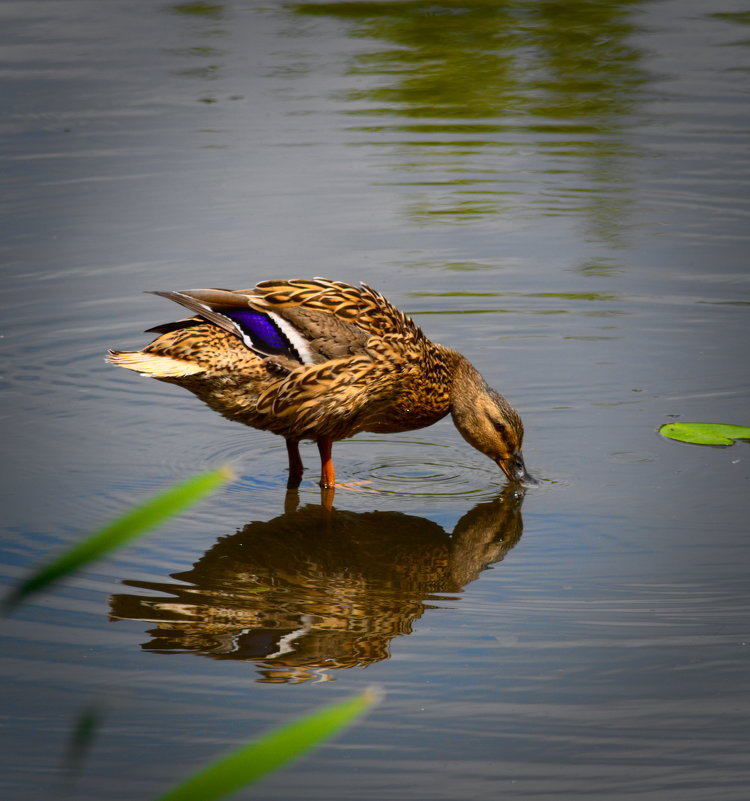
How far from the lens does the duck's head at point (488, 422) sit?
6.12m

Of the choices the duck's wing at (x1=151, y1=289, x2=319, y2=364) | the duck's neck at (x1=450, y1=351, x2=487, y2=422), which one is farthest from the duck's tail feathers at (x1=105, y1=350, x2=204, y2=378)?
the duck's neck at (x1=450, y1=351, x2=487, y2=422)

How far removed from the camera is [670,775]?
3.61 m

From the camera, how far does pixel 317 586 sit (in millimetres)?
5012

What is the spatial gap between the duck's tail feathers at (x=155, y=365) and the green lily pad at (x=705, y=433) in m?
2.55

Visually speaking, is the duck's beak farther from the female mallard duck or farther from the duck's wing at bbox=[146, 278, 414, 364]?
the duck's wing at bbox=[146, 278, 414, 364]

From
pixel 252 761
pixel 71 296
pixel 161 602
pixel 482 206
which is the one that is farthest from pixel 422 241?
pixel 252 761

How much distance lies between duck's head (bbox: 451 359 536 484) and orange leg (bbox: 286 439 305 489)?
0.86 m

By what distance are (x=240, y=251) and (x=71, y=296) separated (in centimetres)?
136

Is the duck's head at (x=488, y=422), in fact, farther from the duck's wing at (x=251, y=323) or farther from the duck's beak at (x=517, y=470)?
the duck's wing at (x=251, y=323)

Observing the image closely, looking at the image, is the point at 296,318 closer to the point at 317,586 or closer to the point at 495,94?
the point at 317,586

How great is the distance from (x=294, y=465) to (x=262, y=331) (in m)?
0.78

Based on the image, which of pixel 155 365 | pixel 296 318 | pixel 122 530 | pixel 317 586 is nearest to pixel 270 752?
pixel 122 530

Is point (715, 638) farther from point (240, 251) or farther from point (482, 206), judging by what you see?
point (482, 206)

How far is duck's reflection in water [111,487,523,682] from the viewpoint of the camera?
4.41m
